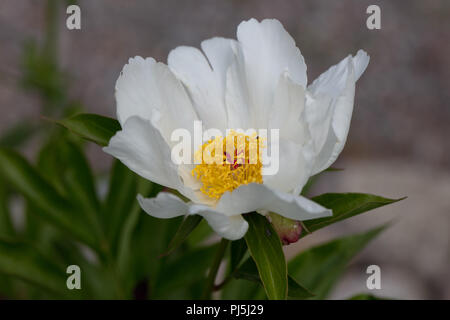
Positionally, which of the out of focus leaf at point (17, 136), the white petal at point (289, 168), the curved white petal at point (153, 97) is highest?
the out of focus leaf at point (17, 136)

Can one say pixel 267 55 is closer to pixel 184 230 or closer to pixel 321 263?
pixel 184 230

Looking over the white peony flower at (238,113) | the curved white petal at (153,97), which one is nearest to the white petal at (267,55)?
the white peony flower at (238,113)

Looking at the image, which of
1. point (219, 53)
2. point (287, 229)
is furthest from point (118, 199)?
point (287, 229)

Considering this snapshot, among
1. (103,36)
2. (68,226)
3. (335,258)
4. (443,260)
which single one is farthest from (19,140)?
(443,260)

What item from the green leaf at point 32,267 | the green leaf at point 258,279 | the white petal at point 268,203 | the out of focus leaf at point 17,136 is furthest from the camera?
the out of focus leaf at point 17,136

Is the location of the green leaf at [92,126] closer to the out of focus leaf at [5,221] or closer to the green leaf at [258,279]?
the green leaf at [258,279]

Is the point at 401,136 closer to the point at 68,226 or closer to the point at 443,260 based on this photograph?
the point at 443,260

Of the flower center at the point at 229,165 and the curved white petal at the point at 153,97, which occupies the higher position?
the curved white petal at the point at 153,97
